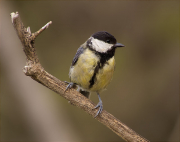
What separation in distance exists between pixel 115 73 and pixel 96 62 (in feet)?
6.37

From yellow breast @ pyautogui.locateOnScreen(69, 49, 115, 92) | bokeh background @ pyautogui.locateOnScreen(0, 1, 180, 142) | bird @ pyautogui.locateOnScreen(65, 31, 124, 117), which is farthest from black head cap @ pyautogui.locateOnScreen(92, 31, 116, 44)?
bokeh background @ pyautogui.locateOnScreen(0, 1, 180, 142)

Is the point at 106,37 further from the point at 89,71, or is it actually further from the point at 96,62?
the point at 89,71

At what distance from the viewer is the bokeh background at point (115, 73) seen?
3.94 m

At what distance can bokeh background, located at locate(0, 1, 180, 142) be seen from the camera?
12.9ft

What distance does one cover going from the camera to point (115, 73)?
13.3ft

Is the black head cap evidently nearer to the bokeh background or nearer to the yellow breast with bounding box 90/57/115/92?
the yellow breast with bounding box 90/57/115/92

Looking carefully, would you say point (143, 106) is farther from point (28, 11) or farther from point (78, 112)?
point (28, 11)

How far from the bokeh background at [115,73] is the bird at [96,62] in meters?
1.67

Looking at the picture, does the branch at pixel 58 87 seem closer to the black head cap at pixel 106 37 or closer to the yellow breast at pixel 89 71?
the yellow breast at pixel 89 71

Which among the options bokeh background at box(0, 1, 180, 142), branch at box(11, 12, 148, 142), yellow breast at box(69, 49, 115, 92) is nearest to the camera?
branch at box(11, 12, 148, 142)

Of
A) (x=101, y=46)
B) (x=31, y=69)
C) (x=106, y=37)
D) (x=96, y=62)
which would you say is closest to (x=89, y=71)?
(x=96, y=62)

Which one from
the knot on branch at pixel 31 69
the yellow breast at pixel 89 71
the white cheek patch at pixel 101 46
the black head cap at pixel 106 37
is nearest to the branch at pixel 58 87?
the knot on branch at pixel 31 69

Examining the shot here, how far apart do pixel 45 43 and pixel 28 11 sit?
67cm

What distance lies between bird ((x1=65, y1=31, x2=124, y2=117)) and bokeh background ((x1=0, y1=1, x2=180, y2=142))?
1.67 meters
